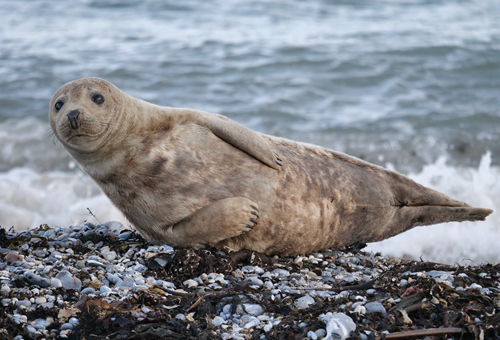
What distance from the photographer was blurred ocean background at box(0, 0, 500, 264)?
343 inches

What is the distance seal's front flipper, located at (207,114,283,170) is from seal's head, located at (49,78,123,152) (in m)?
0.75

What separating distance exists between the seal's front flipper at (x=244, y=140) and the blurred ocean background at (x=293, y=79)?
251 centimetres

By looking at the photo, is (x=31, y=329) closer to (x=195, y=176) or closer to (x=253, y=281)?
(x=253, y=281)

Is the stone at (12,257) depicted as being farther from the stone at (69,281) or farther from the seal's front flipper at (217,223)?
the seal's front flipper at (217,223)

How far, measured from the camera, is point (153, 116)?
4609mm

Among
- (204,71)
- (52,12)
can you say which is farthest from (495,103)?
(52,12)

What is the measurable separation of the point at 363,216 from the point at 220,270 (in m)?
1.55

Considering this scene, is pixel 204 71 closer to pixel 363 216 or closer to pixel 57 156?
pixel 57 156

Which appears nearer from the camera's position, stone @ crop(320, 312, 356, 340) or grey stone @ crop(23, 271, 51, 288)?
stone @ crop(320, 312, 356, 340)

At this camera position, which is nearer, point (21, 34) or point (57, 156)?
point (57, 156)

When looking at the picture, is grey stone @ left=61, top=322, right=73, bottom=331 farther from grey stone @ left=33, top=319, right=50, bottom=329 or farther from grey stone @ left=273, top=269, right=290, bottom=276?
grey stone @ left=273, top=269, right=290, bottom=276

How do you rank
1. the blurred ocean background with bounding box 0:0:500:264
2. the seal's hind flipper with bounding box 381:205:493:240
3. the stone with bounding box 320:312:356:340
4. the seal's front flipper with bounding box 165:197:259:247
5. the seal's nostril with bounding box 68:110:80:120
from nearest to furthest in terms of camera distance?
1. the stone with bounding box 320:312:356:340
2. the seal's nostril with bounding box 68:110:80:120
3. the seal's front flipper with bounding box 165:197:259:247
4. the seal's hind flipper with bounding box 381:205:493:240
5. the blurred ocean background with bounding box 0:0:500:264

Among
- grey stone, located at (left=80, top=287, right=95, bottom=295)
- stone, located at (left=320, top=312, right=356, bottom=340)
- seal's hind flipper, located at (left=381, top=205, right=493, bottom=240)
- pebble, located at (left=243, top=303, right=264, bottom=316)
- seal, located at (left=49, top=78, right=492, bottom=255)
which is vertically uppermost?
seal, located at (left=49, top=78, right=492, bottom=255)

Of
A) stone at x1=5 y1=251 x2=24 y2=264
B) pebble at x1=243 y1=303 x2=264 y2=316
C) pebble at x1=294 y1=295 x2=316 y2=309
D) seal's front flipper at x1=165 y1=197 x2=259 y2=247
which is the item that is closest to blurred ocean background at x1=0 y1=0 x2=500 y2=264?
seal's front flipper at x1=165 y1=197 x2=259 y2=247
